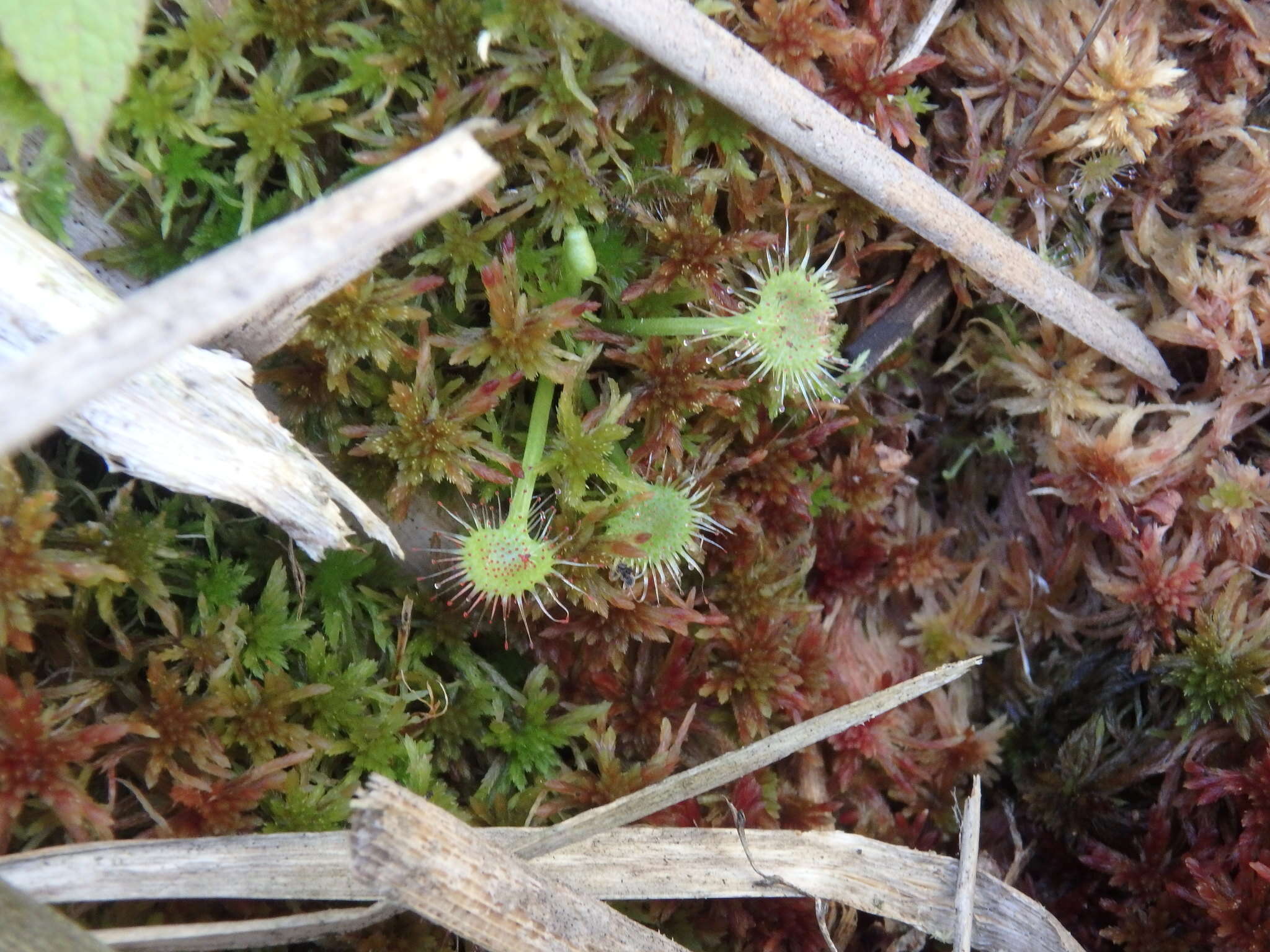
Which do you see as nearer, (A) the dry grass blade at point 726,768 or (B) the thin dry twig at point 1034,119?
(A) the dry grass blade at point 726,768

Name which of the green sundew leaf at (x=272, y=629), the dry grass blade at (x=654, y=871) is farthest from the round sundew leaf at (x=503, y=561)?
the dry grass blade at (x=654, y=871)

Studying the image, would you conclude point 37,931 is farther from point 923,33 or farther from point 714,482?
point 923,33

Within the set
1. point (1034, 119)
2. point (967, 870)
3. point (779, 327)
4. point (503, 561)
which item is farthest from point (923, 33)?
point (967, 870)

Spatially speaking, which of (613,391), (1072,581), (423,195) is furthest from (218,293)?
(1072,581)

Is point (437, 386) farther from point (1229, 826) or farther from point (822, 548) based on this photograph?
point (1229, 826)

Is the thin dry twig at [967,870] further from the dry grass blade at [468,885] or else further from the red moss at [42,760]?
the red moss at [42,760]

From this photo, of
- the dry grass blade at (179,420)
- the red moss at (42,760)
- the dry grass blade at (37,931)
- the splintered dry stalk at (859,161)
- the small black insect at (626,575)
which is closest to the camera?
the dry grass blade at (37,931)

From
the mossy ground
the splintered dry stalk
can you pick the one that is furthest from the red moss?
the splintered dry stalk
